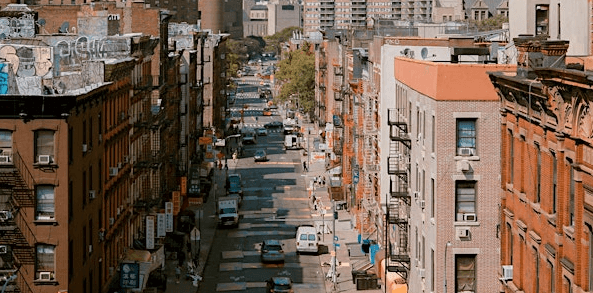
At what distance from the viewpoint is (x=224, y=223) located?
9675 centimetres

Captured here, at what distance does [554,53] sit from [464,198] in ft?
53.2

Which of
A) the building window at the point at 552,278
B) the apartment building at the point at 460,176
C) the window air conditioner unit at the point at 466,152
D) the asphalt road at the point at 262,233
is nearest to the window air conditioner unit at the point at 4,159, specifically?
the apartment building at the point at 460,176

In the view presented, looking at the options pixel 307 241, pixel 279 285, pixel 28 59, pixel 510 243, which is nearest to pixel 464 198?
pixel 510 243

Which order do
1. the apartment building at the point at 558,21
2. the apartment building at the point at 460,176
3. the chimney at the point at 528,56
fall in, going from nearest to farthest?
the chimney at the point at 528,56
the apartment building at the point at 558,21
the apartment building at the point at 460,176

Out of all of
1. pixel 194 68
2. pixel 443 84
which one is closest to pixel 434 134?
pixel 443 84

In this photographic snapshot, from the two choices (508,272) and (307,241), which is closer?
(508,272)

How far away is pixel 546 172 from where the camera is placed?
98.9 ft

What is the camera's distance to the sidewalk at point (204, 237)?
7288 cm

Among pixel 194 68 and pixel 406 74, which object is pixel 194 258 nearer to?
pixel 406 74

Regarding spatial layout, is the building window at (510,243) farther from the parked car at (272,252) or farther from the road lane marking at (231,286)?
the parked car at (272,252)

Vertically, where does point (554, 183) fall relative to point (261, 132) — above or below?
above

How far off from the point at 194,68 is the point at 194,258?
44139 mm

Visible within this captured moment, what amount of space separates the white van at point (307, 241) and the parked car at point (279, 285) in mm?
13084

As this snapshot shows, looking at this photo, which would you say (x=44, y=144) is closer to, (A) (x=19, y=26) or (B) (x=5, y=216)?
(B) (x=5, y=216)
